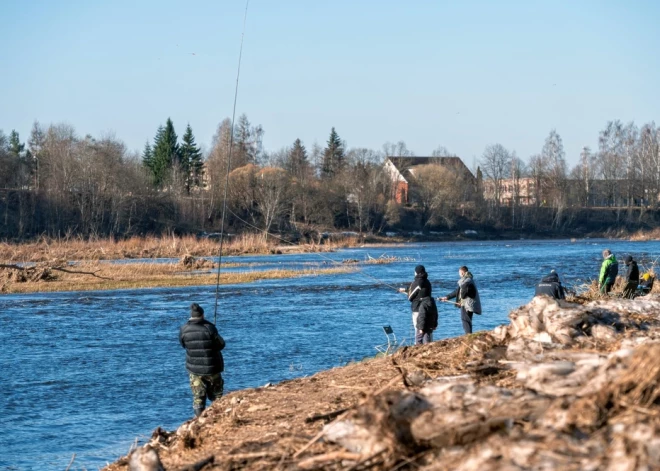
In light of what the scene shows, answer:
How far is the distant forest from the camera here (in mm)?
67938

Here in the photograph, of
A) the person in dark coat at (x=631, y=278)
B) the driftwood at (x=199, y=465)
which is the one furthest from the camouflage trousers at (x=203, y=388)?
the person in dark coat at (x=631, y=278)

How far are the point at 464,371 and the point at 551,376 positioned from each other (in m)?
1.51

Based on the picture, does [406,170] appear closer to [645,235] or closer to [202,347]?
[645,235]

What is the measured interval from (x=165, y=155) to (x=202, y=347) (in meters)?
78.3

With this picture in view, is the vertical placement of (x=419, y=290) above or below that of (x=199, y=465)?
above

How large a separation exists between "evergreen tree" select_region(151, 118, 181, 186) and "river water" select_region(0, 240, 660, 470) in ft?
164

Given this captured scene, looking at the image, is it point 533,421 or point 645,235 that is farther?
point 645,235

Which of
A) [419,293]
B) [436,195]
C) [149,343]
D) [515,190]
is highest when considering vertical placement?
[515,190]

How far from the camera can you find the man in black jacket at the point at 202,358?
32.4 ft

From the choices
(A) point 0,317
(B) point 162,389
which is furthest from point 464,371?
(A) point 0,317

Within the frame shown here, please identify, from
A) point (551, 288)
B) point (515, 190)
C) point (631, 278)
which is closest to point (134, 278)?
point (631, 278)

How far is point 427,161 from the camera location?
11038 cm

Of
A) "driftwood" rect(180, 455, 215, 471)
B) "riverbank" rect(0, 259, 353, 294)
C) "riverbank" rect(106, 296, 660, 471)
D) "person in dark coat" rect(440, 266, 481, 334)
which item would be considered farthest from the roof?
"driftwood" rect(180, 455, 215, 471)

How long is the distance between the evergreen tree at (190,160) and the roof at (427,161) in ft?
75.2
